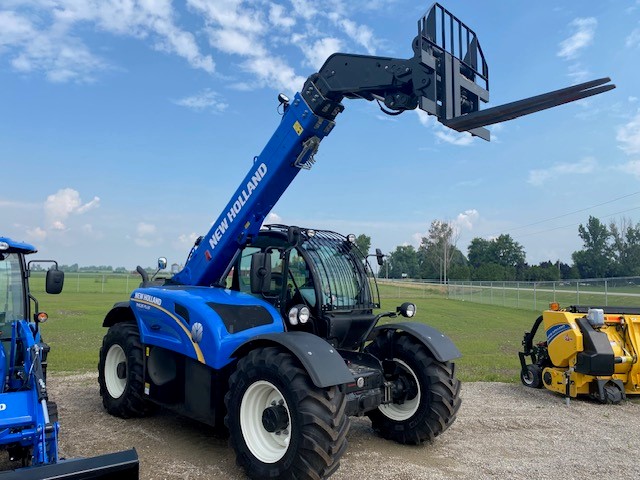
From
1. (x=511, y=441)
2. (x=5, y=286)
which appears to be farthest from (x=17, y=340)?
(x=511, y=441)

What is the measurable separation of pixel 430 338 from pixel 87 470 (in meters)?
3.76

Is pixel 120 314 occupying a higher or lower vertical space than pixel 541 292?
higher

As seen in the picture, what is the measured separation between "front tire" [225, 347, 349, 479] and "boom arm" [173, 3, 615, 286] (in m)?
2.06

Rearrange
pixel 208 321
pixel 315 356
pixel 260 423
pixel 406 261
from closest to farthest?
1. pixel 315 356
2. pixel 260 423
3. pixel 208 321
4. pixel 406 261

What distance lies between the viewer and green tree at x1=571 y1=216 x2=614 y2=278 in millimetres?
72562

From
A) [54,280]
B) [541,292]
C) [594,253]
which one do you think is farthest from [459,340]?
[594,253]

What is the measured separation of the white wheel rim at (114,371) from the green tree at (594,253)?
74.7 meters

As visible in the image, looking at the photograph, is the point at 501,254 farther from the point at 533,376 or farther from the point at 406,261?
the point at 533,376

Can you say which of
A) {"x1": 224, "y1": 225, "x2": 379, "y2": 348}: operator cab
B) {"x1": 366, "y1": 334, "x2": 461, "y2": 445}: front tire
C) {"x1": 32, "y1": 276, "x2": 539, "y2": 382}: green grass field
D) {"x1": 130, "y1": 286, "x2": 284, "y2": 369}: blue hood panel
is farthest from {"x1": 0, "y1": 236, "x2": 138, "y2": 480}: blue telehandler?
{"x1": 32, "y1": 276, "x2": 539, "y2": 382}: green grass field

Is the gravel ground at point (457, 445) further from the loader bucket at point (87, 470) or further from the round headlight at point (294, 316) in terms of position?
the round headlight at point (294, 316)

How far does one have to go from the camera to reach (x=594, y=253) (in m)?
76.6

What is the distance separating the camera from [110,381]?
7160 millimetres

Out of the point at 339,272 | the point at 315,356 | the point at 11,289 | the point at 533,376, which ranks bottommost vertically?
the point at 533,376

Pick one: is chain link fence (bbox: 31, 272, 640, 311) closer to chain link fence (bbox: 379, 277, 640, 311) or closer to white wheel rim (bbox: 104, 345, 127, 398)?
chain link fence (bbox: 379, 277, 640, 311)
